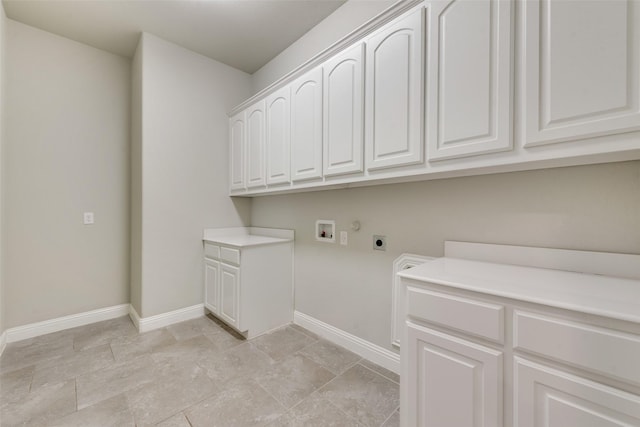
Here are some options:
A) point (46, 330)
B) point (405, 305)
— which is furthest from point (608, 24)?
point (46, 330)

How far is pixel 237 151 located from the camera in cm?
293

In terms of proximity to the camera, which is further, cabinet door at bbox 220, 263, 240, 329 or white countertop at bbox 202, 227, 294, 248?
white countertop at bbox 202, 227, 294, 248

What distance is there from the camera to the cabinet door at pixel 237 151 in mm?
2855

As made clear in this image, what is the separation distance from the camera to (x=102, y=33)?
98.4 inches

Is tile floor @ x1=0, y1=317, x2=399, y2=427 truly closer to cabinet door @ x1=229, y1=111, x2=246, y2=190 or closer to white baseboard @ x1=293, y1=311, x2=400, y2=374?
white baseboard @ x1=293, y1=311, x2=400, y2=374

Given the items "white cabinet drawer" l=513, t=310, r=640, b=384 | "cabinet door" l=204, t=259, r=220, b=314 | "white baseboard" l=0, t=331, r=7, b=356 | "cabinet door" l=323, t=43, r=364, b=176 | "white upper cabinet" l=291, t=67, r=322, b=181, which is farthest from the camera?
"cabinet door" l=204, t=259, r=220, b=314

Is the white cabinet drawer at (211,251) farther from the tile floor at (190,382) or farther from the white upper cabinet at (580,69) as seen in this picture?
the white upper cabinet at (580,69)

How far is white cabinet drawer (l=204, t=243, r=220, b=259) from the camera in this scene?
2.65m

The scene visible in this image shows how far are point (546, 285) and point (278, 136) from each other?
2094mm

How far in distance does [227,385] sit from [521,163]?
209 centimetres

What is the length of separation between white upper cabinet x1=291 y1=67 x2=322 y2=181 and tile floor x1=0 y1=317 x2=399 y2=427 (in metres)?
1.43

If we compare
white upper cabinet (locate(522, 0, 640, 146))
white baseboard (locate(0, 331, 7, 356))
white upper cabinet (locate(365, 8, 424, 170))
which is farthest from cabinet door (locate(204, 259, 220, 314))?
white upper cabinet (locate(522, 0, 640, 146))

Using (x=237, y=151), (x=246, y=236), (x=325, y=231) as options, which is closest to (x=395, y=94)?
(x=325, y=231)

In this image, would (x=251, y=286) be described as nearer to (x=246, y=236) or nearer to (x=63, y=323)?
(x=246, y=236)
